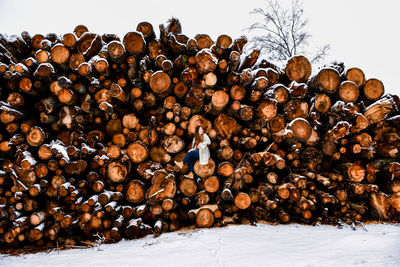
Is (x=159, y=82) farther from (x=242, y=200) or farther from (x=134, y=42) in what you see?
(x=242, y=200)

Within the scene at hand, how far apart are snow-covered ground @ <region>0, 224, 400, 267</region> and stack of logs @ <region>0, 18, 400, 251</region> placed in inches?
11.0

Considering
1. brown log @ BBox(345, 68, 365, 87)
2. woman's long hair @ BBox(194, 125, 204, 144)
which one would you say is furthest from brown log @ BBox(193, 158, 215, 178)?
brown log @ BBox(345, 68, 365, 87)

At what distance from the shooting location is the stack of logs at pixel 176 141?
295 centimetres

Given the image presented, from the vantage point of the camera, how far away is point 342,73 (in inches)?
130

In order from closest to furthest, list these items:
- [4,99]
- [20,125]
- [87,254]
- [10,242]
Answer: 1. [87,254]
2. [10,242]
3. [20,125]
4. [4,99]

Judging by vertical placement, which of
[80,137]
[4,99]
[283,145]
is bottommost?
[283,145]

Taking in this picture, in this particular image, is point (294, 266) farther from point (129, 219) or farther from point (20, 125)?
point (20, 125)

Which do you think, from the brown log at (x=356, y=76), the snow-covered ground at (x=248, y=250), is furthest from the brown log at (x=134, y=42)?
the brown log at (x=356, y=76)

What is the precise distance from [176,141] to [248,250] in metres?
1.76

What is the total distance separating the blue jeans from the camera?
10.3 feet

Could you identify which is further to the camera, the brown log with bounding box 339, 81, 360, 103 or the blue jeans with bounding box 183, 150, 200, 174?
the blue jeans with bounding box 183, 150, 200, 174

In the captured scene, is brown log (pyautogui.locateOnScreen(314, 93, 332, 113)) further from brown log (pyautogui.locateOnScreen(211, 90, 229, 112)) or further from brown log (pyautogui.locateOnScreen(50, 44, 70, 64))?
brown log (pyautogui.locateOnScreen(50, 44, 70, 64))

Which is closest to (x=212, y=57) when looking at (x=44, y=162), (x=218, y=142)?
(x=218, y=142)

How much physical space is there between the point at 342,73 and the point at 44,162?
4.69 m
